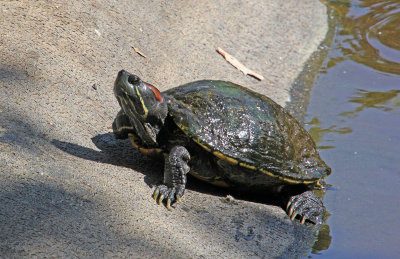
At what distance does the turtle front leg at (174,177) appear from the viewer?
4.44 m

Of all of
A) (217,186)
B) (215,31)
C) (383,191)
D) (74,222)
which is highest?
(215,31)

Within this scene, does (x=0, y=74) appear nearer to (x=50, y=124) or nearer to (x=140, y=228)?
(x=50, y=124)

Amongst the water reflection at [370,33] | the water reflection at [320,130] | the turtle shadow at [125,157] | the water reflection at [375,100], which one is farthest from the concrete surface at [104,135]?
the water reflection at [370,33]

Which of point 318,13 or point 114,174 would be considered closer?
point 114,174

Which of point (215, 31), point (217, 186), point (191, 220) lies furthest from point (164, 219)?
point (215, 31)

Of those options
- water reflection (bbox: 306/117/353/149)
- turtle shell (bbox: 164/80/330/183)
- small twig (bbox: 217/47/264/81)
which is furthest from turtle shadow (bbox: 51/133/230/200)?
small twig (bbox: 217/47/264/81)

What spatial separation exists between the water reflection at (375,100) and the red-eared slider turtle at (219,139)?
2.20 metres

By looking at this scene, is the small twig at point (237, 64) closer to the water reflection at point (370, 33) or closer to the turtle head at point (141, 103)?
the water reflection at point (370, 33)

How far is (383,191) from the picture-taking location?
5418 mm

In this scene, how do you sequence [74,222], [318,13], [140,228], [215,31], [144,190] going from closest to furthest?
[74,222], [140,228], [144,190], [215,31], [318,13]

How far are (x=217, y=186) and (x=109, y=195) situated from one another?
142cm

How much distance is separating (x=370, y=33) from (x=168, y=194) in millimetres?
6827

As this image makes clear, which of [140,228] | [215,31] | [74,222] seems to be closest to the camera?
[74,222]

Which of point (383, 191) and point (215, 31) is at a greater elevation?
point (215, 31)
